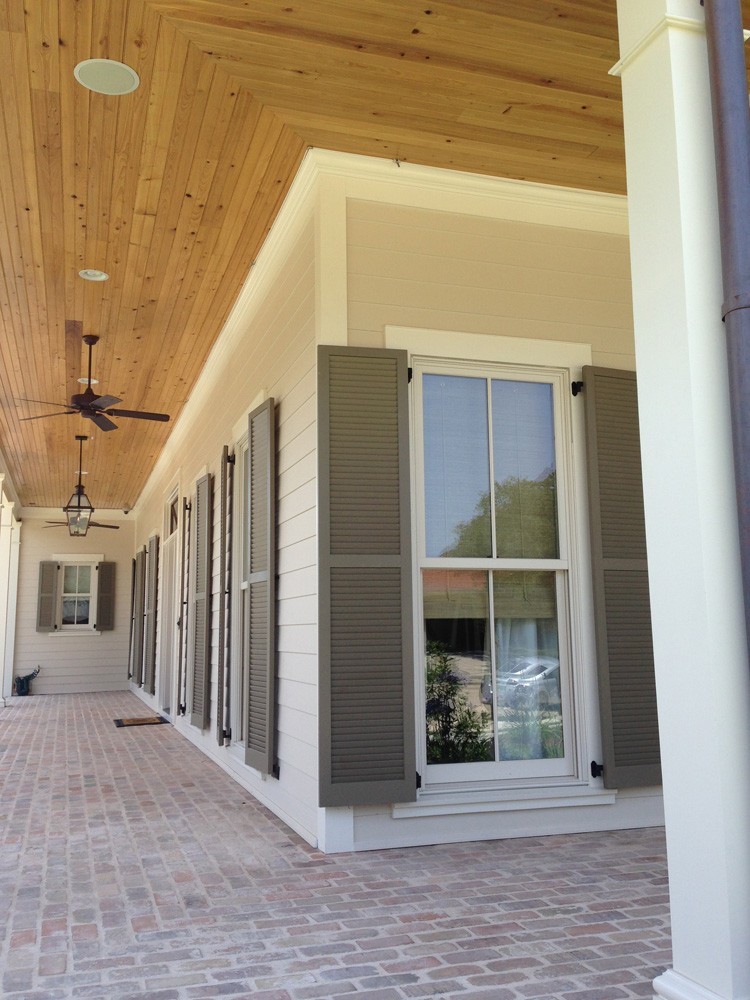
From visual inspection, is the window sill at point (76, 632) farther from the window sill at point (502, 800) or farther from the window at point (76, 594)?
the window sill at point (502, 800)

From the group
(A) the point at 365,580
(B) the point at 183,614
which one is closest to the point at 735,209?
(A) the point at 365,580

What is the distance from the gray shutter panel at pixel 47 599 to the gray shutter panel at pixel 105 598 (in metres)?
0.71

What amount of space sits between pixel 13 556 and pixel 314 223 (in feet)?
37.7

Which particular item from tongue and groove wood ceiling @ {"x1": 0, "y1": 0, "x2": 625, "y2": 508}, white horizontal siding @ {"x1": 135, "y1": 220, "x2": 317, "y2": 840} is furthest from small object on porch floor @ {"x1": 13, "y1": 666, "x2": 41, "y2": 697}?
tongue and groove wood ceiling @ {"x1": 0, "y1": 0, "x2": 625, "y2": 508}

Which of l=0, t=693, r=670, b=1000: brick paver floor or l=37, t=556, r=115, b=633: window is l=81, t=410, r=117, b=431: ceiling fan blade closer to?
l=0, t=693, r=670, b=1000: brick paver floor

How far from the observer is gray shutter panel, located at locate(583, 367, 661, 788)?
405cm

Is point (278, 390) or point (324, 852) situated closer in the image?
point (324, 852)

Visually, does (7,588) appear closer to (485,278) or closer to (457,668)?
(457,668)

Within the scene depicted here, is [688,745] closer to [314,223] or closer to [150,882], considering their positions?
[150,882]

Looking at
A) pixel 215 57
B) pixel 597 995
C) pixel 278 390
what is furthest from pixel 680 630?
pixel 278 390

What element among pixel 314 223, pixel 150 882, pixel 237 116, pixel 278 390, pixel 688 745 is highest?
pixel 237 116

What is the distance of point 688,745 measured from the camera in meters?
1.64

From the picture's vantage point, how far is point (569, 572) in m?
4.20

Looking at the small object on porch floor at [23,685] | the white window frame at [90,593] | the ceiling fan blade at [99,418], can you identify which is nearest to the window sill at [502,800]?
the ceiling fan blade at [99,418]
